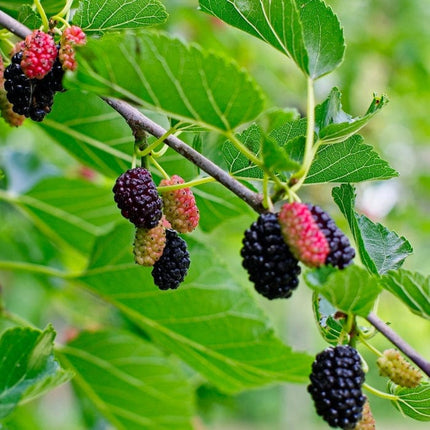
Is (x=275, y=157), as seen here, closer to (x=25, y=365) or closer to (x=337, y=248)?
(x=337, y=248)

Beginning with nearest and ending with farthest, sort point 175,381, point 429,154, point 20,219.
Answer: point 175,381, point 20,219, point 429,154

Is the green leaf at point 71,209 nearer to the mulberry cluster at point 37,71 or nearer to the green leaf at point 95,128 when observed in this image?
the green leaf at point 95,128

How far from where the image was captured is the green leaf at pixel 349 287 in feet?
1.61

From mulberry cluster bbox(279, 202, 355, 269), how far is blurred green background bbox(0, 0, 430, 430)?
2.96 ft

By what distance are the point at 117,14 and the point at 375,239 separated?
360mm

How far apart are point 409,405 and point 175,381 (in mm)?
671

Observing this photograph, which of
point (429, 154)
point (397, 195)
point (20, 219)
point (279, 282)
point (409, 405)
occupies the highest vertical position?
point (279, 282)

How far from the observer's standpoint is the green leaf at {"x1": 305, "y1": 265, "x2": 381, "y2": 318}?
490 millimetres

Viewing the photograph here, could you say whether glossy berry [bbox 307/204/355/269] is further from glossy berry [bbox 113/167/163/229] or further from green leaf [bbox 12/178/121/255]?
green leaf [bbox 12/178/121/255]

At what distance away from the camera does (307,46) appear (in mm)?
619

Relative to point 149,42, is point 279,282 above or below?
below

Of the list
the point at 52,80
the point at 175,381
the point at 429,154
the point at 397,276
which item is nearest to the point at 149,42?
the point at 52,80

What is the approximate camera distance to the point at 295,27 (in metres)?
0.57

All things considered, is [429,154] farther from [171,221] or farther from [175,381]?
[171,221]
